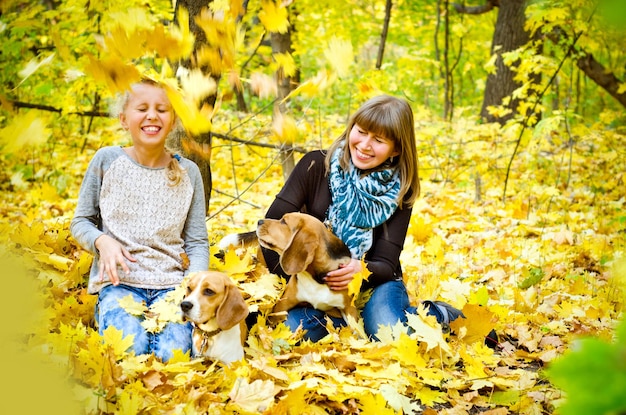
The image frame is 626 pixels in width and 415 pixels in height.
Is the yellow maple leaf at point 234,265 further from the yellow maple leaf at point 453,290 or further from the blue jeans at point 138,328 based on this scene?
the yellow maple leaf at point 453,290

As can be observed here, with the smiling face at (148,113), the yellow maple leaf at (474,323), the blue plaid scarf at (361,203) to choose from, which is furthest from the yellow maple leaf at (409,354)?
the smiling face at (148,113)

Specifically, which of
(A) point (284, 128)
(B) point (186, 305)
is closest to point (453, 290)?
(A) point (284, 128)

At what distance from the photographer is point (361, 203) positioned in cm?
334

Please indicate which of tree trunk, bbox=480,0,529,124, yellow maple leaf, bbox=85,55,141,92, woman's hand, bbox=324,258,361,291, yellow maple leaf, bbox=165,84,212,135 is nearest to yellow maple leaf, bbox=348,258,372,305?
woman's hand, bbox=324,258,361,291

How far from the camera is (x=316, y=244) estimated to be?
3021 millimetres

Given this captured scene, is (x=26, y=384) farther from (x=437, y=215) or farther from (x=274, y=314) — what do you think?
(x=437, y=215)

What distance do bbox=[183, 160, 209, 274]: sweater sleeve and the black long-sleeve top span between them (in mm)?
456

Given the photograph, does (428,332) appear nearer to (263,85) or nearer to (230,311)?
(230,311)

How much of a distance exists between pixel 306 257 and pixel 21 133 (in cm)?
168

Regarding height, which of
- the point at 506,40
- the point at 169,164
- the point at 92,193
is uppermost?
the point at 506,40

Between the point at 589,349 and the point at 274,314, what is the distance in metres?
2.77

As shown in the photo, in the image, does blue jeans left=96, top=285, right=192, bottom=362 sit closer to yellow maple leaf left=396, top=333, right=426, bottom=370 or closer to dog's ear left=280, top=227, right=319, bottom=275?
dog's ear left=280, top=227, right=319, bottom=275

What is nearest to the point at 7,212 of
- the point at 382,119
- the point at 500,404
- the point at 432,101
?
the point at 382,119

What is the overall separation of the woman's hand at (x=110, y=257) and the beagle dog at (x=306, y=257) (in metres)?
0.74
